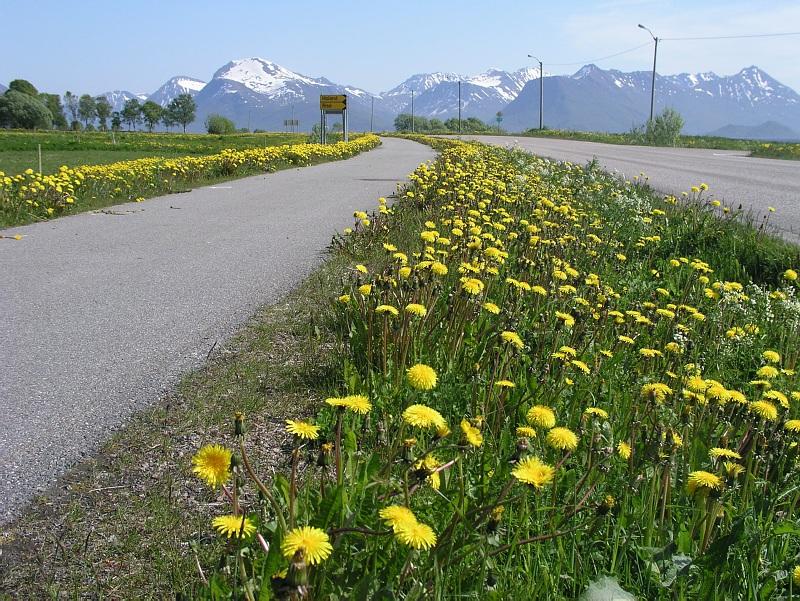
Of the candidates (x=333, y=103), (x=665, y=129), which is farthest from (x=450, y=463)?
(x=665, y=129)

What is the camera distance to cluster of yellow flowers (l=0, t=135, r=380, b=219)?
9.12m

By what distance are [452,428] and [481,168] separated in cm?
738

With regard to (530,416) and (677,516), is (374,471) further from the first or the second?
(677,516)

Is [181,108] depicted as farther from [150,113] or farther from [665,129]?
[665,129]

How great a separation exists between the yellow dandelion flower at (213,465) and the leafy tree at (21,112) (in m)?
116

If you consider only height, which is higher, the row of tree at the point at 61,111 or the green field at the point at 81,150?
the row of tree at the point at 61,111

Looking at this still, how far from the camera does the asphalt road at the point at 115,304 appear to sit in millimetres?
2768

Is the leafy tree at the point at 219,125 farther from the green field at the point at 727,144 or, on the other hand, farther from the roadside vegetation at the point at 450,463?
the roadside vegetation at the point at 450,463

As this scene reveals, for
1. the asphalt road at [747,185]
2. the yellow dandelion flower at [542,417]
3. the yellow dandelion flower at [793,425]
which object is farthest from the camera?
the asphalt road at [747,185]

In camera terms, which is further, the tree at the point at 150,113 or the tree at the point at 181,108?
the tree at the point at 181,108

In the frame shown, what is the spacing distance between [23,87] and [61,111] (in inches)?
509

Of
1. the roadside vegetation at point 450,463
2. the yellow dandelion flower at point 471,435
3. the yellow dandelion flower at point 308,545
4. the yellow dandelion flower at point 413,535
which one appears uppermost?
the yellow dandelion flower at point 471,435

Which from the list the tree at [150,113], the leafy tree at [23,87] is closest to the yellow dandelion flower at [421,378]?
the leafy tree at [23,87]

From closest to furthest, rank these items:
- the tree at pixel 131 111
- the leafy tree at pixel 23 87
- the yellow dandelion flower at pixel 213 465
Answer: the yellow dandelion flower at pixel 213 465
the leafy tree at pixel 23 87
the tree at pixel 131 111
